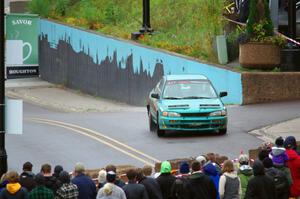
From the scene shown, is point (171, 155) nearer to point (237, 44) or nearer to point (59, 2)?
point (237, 44)

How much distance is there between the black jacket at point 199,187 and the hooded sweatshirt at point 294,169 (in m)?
2.25

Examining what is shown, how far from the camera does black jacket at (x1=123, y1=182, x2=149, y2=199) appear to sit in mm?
12258

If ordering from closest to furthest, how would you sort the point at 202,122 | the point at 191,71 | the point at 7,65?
the point at 7,65 < the point at 202,122 < the point at 191,71

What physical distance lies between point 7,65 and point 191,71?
17699 millimetres

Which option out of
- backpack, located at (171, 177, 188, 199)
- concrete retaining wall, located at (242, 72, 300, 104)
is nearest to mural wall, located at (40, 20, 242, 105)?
concrete retaining wall, located at (242, 72, 300, 104)

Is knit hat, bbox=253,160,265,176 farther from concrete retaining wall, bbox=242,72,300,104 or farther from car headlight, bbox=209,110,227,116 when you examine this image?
concrete retaining wall, bbox=242,72,300,104

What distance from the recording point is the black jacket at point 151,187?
12.6 m

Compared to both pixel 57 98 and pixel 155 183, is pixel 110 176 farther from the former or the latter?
pixel 57 98

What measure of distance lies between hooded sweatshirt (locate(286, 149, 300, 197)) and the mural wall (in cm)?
1552

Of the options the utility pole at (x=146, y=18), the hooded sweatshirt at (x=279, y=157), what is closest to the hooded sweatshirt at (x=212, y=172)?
the hooded sweatshirt at (x=279, y=157)

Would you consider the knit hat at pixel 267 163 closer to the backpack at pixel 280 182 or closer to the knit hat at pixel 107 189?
the backpack at pixel 280 182

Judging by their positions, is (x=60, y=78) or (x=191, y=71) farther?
(x=60, y=78)

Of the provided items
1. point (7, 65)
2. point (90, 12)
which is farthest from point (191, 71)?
point (7, 65)

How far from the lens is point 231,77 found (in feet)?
99.2
